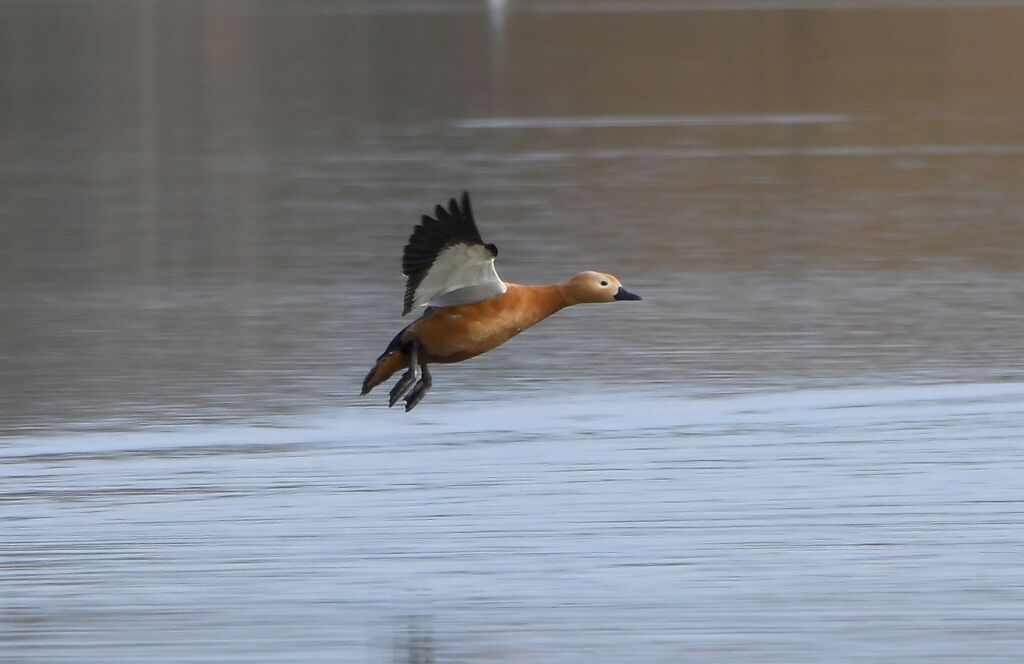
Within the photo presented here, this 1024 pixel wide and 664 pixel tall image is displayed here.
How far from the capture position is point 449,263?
955cm

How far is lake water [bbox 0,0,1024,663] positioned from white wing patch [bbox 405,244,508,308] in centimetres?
93

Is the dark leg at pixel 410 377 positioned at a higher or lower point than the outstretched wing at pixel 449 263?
lower

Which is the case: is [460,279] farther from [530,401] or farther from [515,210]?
[515,210]

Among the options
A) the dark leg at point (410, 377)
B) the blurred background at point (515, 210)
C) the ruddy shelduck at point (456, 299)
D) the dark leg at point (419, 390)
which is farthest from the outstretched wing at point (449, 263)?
the blurred background at point (515, 210)

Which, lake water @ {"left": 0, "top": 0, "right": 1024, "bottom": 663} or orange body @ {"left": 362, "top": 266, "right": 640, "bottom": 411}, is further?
orange body @ {"left": 362, "top": 266, "right": 640, "bottom": 411}

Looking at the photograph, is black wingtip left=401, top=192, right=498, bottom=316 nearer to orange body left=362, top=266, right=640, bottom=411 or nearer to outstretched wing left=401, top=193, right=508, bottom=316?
outstretched wing left=401, top=193, right=508, bottom=316

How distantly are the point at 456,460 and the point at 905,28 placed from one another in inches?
1523

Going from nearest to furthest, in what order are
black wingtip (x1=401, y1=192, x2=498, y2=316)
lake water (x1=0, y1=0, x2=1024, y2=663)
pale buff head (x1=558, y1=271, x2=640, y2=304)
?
lake water (x1=0, y1=0, x2=1024, y2=663), black wingtip (x1=401, y1=192, x2=498, y2=316), pale buff head (x1=558, y1=271, x2=640, y2=304)

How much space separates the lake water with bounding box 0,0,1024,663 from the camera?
826cm

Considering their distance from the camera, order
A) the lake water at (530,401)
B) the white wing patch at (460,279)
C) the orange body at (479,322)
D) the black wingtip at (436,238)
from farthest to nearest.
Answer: the orange body at (479,322), the white wing patch at (460,279), the black wingtip at (436,238), the lake water at (530,401)

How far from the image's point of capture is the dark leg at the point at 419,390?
978cm

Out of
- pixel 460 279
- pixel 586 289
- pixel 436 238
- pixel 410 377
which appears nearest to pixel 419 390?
pixel 410 377

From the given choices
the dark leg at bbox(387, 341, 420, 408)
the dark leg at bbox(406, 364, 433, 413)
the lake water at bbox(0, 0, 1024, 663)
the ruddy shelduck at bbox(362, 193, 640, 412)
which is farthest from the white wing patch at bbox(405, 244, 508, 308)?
the lake water at bbox(0, 0, 1024, 663)

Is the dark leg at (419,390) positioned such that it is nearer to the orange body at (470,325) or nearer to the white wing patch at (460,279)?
the orange body at (470,325)
